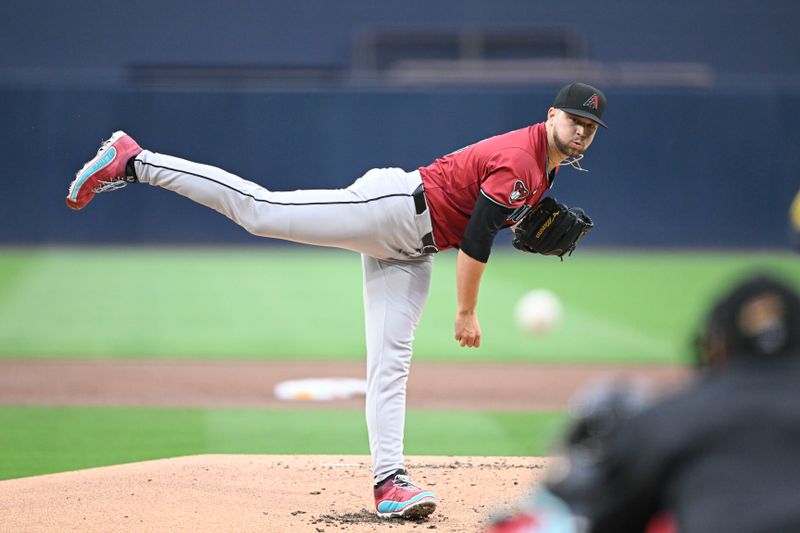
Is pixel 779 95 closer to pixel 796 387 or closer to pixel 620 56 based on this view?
pixel 620 56

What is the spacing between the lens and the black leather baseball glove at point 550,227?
16.0 ft

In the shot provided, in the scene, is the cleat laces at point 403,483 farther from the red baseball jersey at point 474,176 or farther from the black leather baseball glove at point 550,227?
the black leather baseball glove at point 550,227

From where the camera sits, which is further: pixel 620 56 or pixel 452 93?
pixel 620 56

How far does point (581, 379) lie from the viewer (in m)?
8.95

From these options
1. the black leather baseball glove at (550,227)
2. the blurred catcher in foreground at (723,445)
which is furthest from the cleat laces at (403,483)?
the blurred catcher in foreground at (723,445)

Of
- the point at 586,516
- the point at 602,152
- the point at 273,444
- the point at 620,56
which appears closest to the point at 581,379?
the point at 273,444

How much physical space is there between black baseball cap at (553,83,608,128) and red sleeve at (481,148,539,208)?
0.27 meters

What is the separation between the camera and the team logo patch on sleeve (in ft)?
14.5

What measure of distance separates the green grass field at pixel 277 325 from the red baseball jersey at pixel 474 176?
109cm

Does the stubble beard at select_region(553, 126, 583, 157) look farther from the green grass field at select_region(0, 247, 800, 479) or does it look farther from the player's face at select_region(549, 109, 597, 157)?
the green grass field at select_region(0, 247, 800, 479)

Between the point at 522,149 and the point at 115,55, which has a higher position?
the point at 115,55

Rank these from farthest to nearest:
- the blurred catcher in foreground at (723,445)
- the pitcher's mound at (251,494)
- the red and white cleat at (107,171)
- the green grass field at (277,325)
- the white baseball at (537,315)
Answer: the white baseball at (537,315), the green grass field at (277,325), the red and white cleat at (107,171), the pitcher's mound at (251,494), the blurred catcher in foreground at (723,445)

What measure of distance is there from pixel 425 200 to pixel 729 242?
15.7m

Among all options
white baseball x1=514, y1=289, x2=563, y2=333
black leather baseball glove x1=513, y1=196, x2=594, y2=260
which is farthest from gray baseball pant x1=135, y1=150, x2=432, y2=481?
white baseball x1=514, y1=289, x2=563, y2=333
